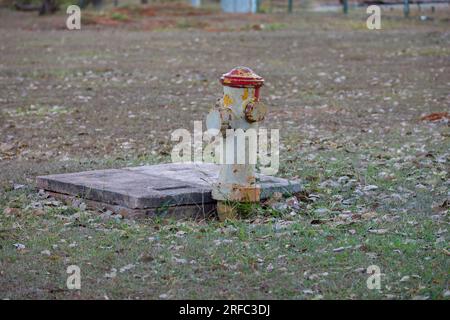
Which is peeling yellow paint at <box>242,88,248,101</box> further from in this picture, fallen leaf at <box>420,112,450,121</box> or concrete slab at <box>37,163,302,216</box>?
fallen leaf at <box>420,112,450,121</box>

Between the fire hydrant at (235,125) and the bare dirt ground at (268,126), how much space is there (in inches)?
10.6

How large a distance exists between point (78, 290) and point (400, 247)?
234 centimetres

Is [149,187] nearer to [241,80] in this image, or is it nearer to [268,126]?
[241,80]

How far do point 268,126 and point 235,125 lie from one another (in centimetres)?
531

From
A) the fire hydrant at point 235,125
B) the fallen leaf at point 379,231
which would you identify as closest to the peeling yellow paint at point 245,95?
the fire hydrant at point 235,125

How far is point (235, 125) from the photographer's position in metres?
7.68

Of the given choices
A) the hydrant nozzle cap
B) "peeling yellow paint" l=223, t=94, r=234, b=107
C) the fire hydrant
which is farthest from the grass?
the hydrant nozzle cap

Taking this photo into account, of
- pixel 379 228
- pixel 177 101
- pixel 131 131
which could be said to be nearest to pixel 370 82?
pixel 177 101

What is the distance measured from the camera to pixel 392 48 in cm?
2116

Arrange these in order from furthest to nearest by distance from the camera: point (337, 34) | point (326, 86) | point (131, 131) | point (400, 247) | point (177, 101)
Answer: point (337, 34)
point (326, 86)
point (177, 101)
point (131, 131)
point (400, 247)

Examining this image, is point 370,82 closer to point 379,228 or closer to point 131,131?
point 131,131

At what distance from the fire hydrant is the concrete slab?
0.89 feet

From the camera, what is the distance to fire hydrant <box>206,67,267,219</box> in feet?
25.1

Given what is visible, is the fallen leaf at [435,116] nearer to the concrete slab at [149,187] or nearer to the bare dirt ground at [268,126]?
the bare dirt ground at [268,126]
